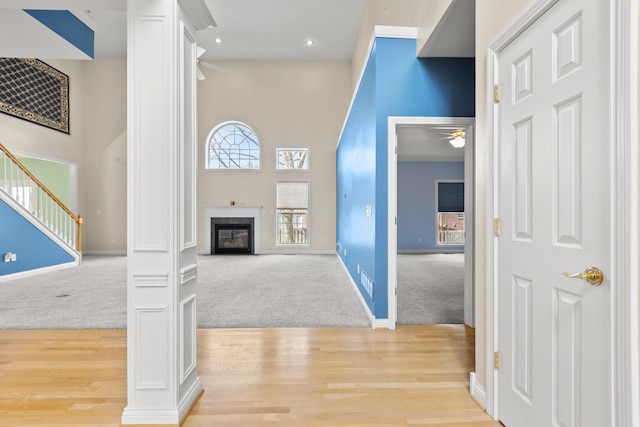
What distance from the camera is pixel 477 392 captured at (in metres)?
1.93

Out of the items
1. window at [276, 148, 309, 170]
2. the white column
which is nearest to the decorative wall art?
window at [276, 148, 309, 170]

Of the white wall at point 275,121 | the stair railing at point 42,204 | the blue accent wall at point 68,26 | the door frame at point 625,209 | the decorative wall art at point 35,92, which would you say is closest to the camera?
the door frame at point 625,209

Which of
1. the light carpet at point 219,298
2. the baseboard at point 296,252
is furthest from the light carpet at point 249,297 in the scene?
the baseboard at point 296,252

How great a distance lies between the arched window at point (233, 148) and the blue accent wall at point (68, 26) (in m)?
5.17

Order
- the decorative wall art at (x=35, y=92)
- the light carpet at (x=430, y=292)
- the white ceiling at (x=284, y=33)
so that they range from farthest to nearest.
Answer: the white ceiling at (x=284, y=33) → the decorative wall art at (x=35, y=92) → the light carpet at (x=430, y=292)

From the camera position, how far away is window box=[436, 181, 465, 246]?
926cm

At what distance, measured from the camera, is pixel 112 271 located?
618cm

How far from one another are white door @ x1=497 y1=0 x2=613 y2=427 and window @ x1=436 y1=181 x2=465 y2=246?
7924mm

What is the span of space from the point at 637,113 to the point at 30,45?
15.8ft

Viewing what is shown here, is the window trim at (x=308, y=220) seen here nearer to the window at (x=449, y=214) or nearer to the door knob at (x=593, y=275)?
the window at (x=449, y=214)

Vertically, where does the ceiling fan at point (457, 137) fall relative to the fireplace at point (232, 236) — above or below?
above

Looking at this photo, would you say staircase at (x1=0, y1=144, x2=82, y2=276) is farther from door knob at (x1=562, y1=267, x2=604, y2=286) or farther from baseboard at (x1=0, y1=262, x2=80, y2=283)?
door knob at (x1=562, y1=267, x2=604, y2=286)

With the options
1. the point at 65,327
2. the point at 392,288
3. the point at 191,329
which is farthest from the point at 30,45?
Answer: the point at 392,288

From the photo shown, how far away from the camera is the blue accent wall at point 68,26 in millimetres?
2949
